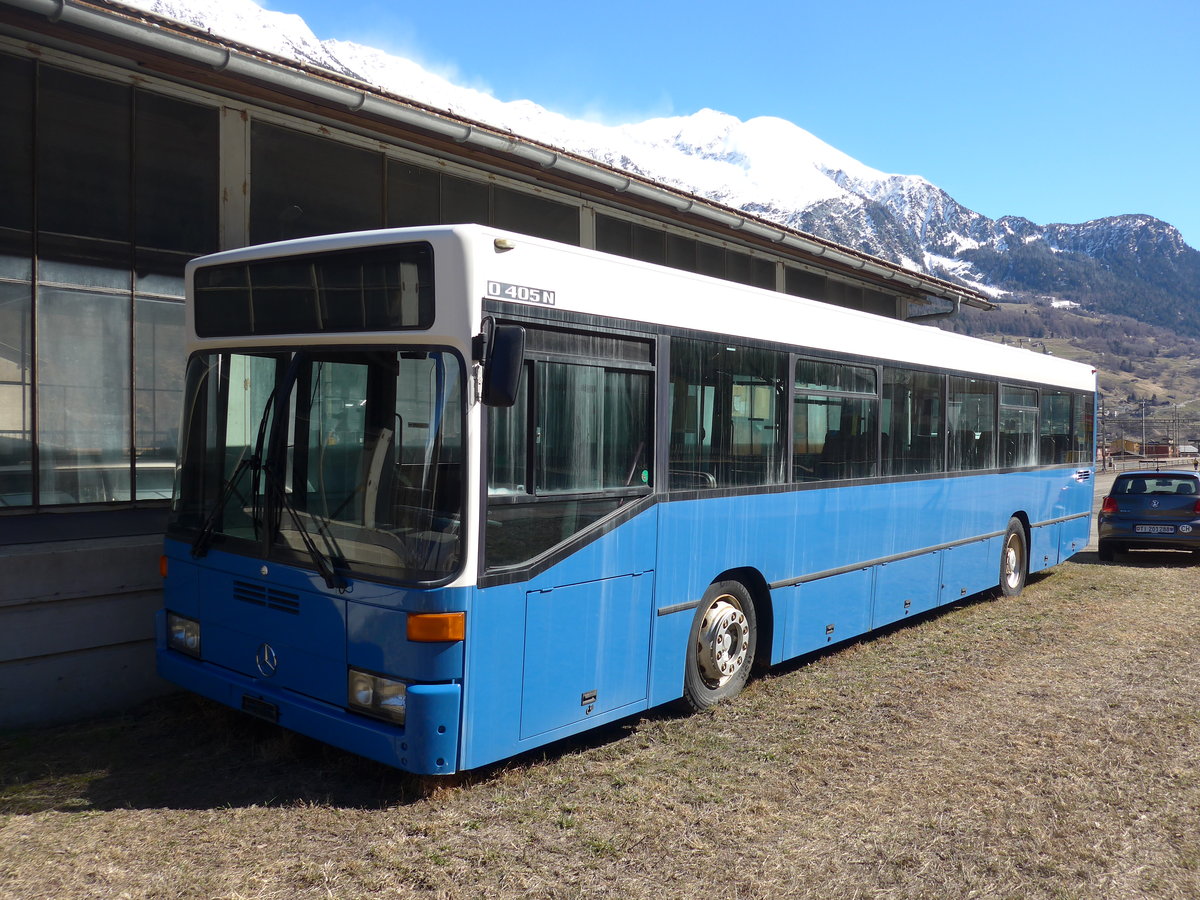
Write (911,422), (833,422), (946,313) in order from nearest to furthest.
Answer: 1. (833,422)
2. (911,422)
3. (946,313)

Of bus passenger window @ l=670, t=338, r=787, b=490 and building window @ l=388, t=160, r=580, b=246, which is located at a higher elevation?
building window @ l=388, t=160, r=580, b=246

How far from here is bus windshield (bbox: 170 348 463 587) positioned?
15.6ft

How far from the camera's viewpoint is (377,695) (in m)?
4.82

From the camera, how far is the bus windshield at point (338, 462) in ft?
15.6

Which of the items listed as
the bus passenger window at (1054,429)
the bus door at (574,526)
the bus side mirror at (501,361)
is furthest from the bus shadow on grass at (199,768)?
the bus passenger window at (1054,429)

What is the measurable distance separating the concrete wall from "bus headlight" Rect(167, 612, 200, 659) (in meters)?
1.10

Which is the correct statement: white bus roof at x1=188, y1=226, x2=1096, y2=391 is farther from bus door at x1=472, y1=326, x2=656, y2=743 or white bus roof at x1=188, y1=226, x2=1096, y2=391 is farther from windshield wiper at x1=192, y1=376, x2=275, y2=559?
windshield wiper at x1=192, y1=376, x2=275, y2=559

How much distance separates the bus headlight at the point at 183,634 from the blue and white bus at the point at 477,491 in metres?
0.02

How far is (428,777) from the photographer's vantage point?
17.0 feet

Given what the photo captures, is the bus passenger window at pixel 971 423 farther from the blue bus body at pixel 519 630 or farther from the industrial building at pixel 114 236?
the industrial building at pixel 114 236

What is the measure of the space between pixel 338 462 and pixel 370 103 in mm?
4452

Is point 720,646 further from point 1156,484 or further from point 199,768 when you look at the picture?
point 1156,484

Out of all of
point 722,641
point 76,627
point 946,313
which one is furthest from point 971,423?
point 946,313

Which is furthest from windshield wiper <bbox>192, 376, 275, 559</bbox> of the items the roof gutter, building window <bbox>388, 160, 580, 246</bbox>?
building window <bbox>388, 160, 580, 246</bbox>
